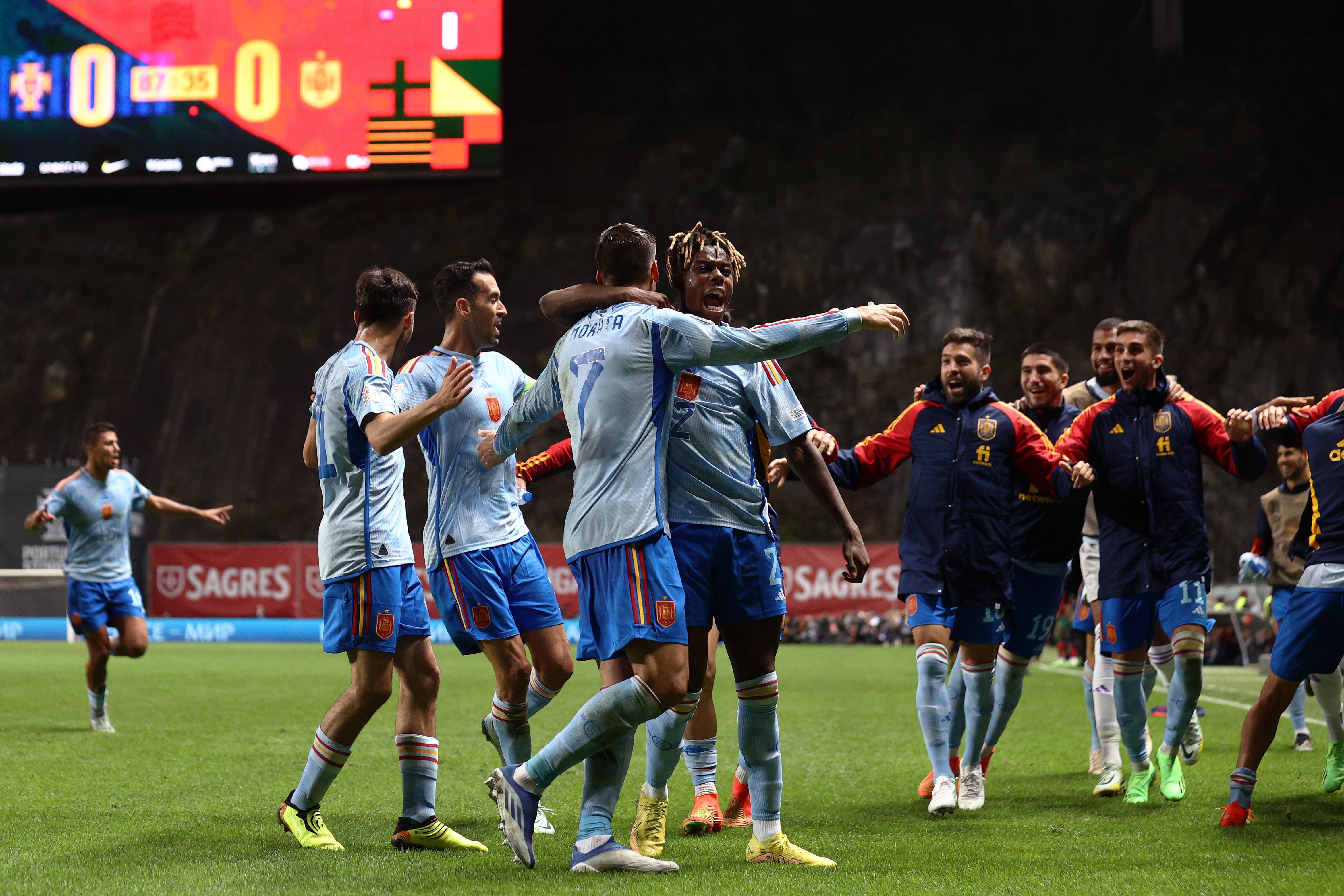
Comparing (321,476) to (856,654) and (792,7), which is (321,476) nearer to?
(856,654)

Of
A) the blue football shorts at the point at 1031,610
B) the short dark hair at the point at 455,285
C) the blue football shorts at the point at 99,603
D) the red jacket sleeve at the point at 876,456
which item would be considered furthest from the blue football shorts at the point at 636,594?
the blue football shorts at the point at 99,603

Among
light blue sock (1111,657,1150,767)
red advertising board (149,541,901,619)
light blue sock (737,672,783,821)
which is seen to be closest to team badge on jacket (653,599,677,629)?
light blue sock (737,672,783,821)

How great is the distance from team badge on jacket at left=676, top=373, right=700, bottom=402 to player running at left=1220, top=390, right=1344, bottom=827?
2675mm

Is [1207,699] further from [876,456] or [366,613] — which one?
[366,613]

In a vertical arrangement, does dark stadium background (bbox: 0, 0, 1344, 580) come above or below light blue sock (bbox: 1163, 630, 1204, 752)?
above

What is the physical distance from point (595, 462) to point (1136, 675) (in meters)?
3.35

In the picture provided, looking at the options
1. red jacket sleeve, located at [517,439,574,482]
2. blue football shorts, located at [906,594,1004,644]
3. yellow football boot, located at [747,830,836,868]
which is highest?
red jacket sleeve, located at [517,439,574,482]

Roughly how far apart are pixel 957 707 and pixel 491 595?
2.60m

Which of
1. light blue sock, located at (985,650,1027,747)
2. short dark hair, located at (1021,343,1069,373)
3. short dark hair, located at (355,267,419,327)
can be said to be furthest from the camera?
short dark hair, located at (1021,343,1069,373)

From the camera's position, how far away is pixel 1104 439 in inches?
248

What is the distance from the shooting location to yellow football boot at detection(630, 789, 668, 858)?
458 cm

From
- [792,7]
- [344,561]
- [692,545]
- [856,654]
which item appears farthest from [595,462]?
[792,7]

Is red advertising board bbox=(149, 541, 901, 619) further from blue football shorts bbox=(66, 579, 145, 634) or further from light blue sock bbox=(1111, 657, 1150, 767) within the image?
light blue sock bbox=(1111, 657, 1150, 767)

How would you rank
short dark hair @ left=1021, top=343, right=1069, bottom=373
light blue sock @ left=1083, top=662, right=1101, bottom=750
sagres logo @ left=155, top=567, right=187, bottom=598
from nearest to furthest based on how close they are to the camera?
light blue sock @ left=1083, top=662, right=1101, bottom=750 → short dark hair @ left=1021, top=343, right=1069, bottom=373 → sagres logo @ left=155, top=567, right=187, bottom=598
